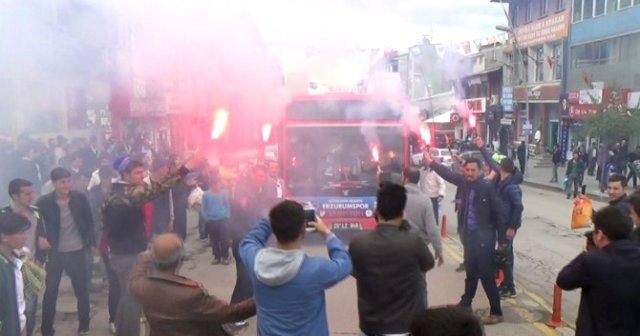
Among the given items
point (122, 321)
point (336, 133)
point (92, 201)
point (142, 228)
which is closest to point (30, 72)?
point (92, 201)

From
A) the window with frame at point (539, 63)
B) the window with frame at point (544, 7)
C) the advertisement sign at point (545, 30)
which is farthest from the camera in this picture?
the window with frame at point (544, 7)

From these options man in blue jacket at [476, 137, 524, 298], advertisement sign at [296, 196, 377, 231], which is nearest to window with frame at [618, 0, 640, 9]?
advertisement sign at [296, 196, 377, 231]

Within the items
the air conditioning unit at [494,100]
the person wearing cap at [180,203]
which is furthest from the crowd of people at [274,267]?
the air conditioning unit at [494,100]

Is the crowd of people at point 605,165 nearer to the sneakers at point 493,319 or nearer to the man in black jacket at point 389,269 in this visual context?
the sneakers at point 493,319

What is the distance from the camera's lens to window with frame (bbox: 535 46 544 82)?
122 ft

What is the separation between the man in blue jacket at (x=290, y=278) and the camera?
326cm

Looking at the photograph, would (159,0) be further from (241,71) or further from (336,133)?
(336,133)

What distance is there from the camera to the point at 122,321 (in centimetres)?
526

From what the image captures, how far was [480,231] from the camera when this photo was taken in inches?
248

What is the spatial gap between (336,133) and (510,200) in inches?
186

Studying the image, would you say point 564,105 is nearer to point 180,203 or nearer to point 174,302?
point 180,203

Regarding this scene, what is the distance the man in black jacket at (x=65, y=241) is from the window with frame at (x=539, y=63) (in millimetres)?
35257

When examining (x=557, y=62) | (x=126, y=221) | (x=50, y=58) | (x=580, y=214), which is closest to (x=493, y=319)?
(x=580, y=214)

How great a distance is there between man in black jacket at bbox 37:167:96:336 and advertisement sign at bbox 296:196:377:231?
5.35 meters
